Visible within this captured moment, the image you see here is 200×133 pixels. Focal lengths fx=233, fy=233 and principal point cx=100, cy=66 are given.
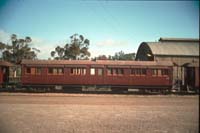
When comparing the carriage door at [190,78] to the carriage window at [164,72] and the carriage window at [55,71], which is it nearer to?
the carriage window at [164,72]

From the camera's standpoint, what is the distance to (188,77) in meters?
24.4

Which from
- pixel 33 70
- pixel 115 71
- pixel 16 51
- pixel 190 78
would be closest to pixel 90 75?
pixel 115 71

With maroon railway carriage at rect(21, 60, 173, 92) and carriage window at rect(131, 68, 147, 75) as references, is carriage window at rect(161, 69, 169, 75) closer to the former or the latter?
maroon railway carriage at rect(21, 60, 173, 92)

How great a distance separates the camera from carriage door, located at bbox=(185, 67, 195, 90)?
77.9 ft

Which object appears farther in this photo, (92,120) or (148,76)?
(148,76)

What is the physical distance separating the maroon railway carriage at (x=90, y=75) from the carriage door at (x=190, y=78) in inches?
85.5

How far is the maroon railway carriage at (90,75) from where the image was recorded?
23.0 meters

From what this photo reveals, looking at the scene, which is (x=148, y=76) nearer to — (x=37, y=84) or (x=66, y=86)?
(x=66, y=86)

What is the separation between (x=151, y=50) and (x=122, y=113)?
20821 mm

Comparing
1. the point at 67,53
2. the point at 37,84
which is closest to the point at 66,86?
the point at 37,84

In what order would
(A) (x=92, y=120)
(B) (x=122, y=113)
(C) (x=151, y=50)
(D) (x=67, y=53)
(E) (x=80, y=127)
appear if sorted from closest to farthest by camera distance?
(E) (x=80, y=127) → (A) (x=92, y=120) → (B) (x=122, y=113) → (C) (x=151, y=50) → (D) (x=67, y=53)

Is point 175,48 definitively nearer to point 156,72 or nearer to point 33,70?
point 156,72

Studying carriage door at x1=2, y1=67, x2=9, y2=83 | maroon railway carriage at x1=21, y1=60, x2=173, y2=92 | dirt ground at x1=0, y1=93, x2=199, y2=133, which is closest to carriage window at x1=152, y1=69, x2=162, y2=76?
maroon railway carriage at x1=21, y1=60, x2=173, y2=92

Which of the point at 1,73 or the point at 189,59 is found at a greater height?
the point at 189,59
